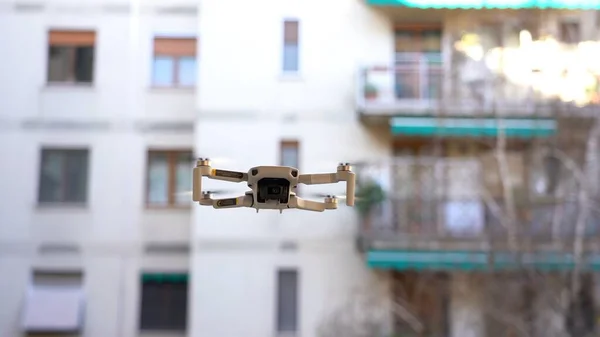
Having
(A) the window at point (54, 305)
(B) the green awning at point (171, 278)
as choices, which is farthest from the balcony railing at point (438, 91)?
(A) the window at point (54, 305)

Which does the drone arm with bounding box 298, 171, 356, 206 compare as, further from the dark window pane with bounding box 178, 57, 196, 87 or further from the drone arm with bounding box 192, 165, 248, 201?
the dark window pane with bounding box 178, 57, 196, 87

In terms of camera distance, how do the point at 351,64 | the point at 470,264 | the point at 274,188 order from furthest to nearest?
the point at 351,64 < the point at 470,264 < the point at 274,188

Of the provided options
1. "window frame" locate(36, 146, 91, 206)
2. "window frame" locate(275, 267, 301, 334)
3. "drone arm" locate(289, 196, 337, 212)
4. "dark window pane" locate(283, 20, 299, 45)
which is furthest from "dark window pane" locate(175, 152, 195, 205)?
"drone arm" locate(289, 196, 337, 212)

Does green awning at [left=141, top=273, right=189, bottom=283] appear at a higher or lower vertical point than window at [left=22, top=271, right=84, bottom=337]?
higher

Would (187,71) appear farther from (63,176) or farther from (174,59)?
(63,176)

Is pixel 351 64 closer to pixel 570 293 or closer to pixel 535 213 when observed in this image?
pixel 535 213

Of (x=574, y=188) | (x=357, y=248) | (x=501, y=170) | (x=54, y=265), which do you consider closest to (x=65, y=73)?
(x=54, y=265)

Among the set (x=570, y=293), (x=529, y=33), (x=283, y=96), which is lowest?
(x=570, y=293)
